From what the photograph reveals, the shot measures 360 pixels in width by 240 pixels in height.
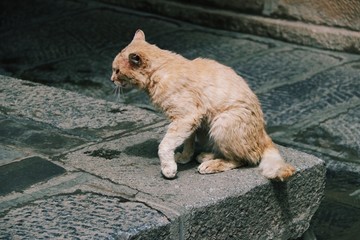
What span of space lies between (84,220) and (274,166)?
29.8 inches

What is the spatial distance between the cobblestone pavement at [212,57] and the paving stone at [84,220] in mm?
33

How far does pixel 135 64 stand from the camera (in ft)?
10.3

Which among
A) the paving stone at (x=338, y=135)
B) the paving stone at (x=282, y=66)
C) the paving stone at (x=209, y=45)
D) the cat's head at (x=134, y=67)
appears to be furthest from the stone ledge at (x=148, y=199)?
the paving stone at (x=209, y=45)

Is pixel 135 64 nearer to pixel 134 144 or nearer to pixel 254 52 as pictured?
pixel 134 144

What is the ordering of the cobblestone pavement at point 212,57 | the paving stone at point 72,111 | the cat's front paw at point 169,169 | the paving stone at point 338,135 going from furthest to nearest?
1. the paving stone at point 338,135
2. the cobblestone pavement at point 212,57
3. the paving stone at point 72,111
4. the cat's front paw at point 169,169

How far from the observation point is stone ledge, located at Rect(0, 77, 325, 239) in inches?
106

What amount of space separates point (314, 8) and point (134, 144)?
3039 mm

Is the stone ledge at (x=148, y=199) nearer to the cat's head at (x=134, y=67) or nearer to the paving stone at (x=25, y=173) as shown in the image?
the paving stone at (x=25, y=173)

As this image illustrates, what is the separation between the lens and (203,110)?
304 centimetres

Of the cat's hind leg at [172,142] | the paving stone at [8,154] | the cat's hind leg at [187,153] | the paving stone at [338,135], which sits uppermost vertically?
the cat's hind leg at [172,142]

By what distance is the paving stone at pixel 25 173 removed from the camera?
9.86ft

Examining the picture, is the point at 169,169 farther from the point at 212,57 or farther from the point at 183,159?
the point at 212,57

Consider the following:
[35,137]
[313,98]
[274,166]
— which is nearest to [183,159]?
[274,166]

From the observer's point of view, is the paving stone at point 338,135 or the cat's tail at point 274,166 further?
the paving stone at point 338,135
